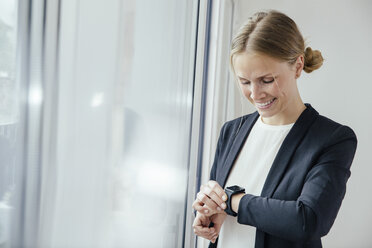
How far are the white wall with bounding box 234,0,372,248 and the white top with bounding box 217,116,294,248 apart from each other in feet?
7.39

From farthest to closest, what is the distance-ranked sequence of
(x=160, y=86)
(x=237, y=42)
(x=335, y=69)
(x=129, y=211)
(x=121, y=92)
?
(x=335, y=69) → (x=160, y=86) → (x=237, y=42) → (x=129, y=211) → (x=121, y=92)

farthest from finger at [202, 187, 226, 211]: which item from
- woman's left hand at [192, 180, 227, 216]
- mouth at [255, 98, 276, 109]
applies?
mouth at [255, 98, 276, 109]

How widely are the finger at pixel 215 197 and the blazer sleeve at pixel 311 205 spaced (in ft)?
0.22

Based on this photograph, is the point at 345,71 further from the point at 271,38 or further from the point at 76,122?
the point at 76,122

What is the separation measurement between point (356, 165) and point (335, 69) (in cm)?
95

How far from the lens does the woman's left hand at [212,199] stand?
90cm

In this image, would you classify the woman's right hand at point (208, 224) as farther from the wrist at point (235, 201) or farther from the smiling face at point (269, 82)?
the smiling face at point (269, 82)

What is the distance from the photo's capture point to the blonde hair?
880 mm

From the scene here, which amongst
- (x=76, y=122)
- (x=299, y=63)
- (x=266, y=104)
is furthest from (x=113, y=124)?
(x=299, y=63)

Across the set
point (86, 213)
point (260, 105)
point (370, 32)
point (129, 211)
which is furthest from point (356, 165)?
point (86, 213)

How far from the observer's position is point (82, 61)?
1.71 feet

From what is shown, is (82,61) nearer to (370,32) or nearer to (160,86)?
(160,86)

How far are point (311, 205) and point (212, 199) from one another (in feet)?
0.88

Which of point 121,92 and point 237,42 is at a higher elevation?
point 237,42
